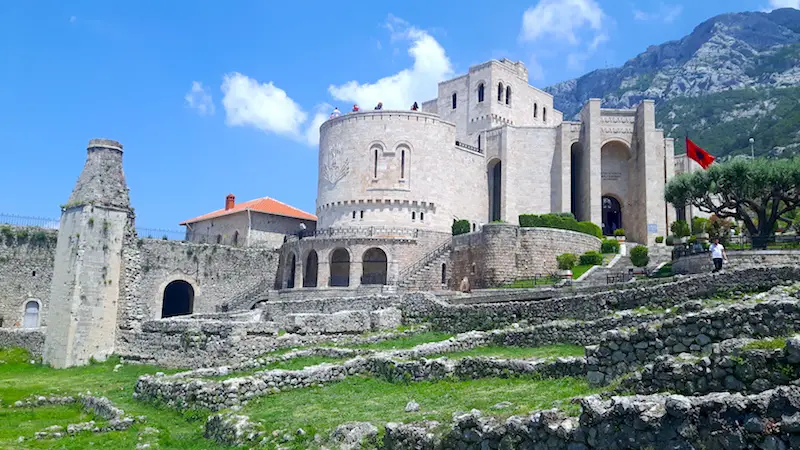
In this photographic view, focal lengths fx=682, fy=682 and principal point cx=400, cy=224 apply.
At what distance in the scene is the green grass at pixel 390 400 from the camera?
10.7m

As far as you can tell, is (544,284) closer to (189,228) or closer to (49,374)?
(49,374)

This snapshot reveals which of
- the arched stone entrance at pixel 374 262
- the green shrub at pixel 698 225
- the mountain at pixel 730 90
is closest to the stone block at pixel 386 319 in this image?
the arched stone entrance at pixel 374 262

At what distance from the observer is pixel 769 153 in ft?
309

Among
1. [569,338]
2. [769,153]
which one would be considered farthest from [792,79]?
[569,338]

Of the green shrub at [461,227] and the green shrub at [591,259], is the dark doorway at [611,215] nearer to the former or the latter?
the green shrub at [461,227]

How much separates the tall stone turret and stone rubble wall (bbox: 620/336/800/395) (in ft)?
75.4

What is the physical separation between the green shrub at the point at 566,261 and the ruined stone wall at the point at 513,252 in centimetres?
134

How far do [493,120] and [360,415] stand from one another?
46585 millimetres

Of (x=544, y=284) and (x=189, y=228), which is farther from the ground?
(x=189, y=228)

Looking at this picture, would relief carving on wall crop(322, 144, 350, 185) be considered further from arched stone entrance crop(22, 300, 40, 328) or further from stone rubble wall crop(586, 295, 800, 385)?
stone rubble wall crop(586, 295, 800, 385)

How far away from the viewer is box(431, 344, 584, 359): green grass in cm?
1466

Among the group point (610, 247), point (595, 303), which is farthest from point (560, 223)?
point (595, 303)

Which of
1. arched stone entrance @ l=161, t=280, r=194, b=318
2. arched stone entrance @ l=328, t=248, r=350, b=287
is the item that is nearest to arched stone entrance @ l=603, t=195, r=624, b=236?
arched stone entrance @ l=328, t=248, r=350, b=287

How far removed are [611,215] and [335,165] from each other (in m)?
21.2
